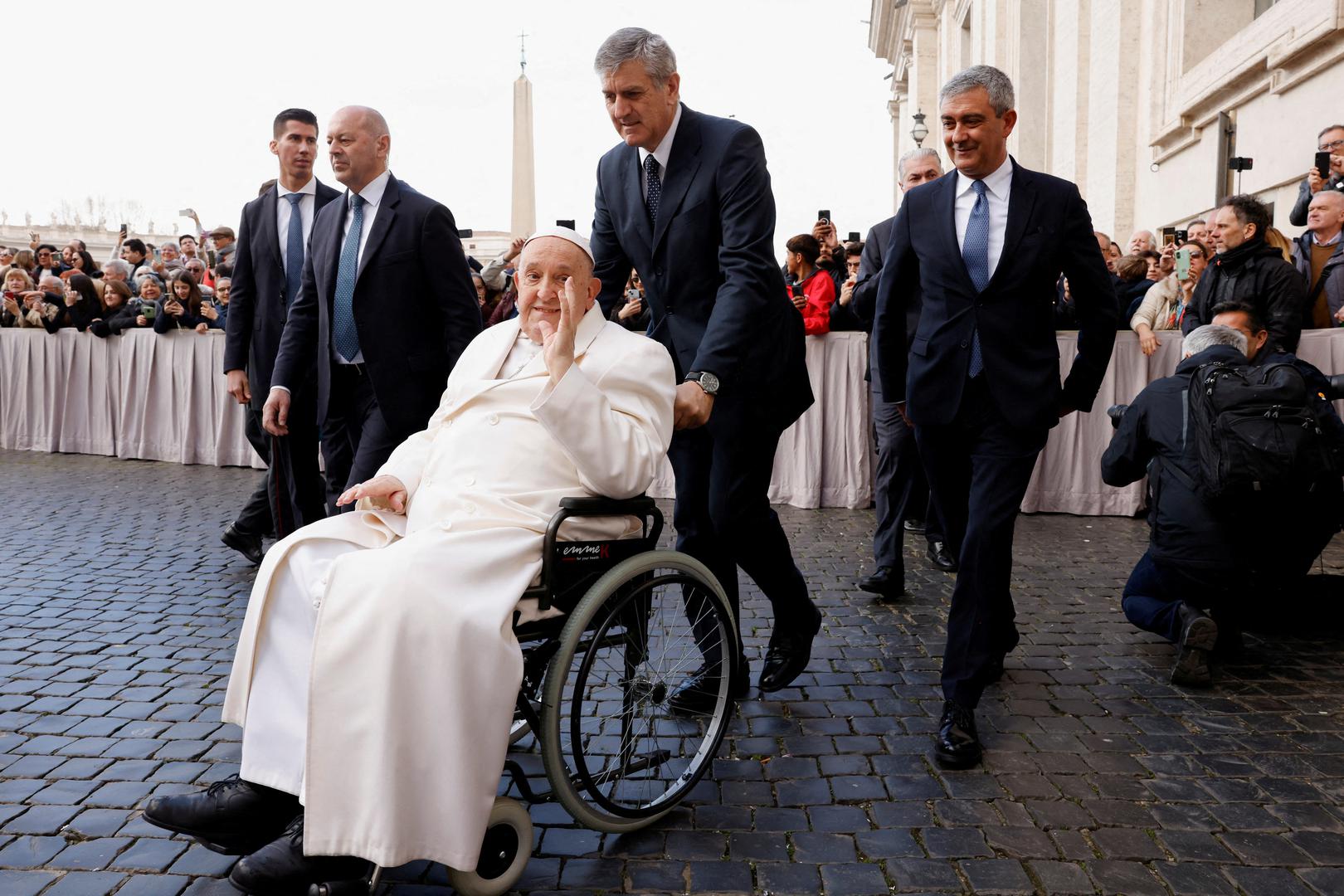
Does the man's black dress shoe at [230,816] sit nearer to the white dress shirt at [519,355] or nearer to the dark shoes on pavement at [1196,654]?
the white dress shirt at [519,355]

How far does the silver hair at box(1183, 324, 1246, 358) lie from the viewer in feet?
Result: 16.7

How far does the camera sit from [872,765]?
3.73 meters

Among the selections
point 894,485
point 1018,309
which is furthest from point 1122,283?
point 1018,309

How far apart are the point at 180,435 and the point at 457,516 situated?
387 inches

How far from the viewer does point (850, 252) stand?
10297 millimetres

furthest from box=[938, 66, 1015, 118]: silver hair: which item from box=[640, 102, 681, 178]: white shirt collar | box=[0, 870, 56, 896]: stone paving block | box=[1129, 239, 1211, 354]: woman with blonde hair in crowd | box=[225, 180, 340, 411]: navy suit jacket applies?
box=[1129, 239, 1211, 354]: woman with blonde hair in crowd

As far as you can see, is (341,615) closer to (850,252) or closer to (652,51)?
(652,51)

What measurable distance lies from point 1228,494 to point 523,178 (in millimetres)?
34569

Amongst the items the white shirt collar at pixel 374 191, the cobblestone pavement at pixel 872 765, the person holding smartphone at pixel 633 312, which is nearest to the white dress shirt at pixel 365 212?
the white shirt collar at pixel 374 191

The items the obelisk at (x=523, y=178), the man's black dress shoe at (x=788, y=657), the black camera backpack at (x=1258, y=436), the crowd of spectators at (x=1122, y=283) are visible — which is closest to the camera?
the man's black dress shoe at (x=788, y=657)

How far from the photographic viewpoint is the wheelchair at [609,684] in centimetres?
286

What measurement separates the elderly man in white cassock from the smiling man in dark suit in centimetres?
148

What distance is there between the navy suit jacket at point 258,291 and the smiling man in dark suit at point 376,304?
1.01 meters

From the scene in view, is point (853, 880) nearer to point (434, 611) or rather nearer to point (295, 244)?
point (434, 611)
